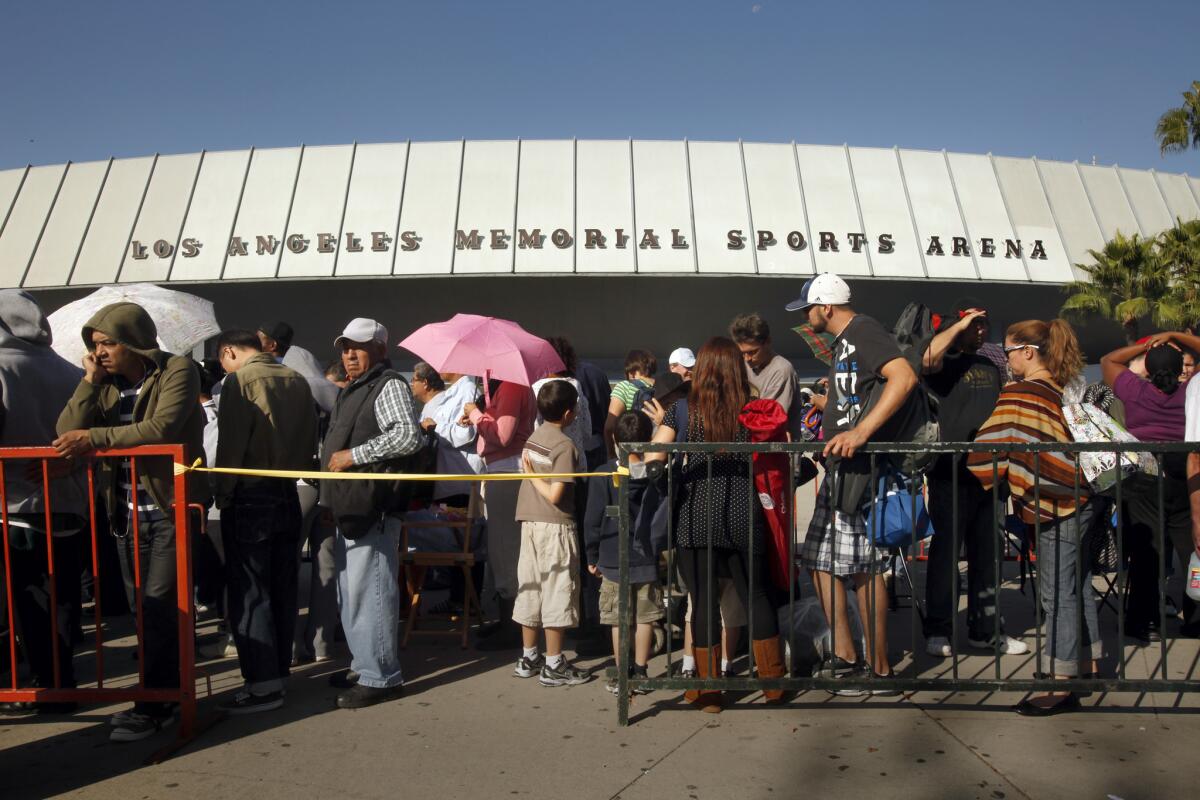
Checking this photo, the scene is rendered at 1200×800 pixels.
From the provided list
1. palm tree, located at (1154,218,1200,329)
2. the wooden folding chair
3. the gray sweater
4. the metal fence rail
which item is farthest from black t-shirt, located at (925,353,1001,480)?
palm tree, located at (1154,218,1200,329)

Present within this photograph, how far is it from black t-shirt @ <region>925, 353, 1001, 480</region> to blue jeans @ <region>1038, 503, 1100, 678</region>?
1037 mm

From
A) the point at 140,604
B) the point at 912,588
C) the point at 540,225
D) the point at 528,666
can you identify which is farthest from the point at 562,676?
the point at 540,225

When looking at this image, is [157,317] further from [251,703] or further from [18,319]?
[251,703]

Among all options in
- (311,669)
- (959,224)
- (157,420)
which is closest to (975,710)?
(311,669)

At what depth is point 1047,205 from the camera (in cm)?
2288

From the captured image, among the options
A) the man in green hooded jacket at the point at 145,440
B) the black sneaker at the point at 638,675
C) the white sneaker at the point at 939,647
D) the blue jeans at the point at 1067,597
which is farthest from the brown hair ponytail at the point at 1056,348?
the man in green hooded jacket at the point at 145,440

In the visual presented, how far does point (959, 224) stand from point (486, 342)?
1858 cm

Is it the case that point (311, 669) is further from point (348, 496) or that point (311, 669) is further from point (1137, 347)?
point (1137, 347)

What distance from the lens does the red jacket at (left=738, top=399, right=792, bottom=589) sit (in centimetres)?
468

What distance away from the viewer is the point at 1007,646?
5734mm

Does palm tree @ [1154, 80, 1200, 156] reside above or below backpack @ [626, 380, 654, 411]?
above

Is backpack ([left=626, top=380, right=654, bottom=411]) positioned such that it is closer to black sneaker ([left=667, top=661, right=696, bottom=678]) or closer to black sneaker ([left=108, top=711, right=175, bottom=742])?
black sneaker ([left=667, top=661, right=696, bottom=678])

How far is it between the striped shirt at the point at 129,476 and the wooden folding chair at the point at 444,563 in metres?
1.73

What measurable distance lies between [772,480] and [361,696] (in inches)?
91.2
